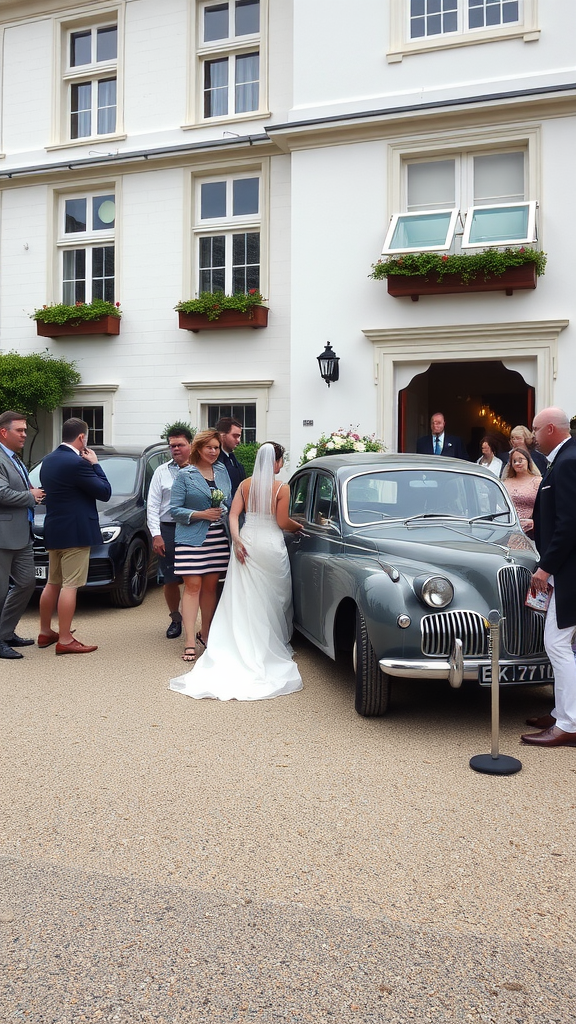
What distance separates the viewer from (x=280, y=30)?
14.5 m

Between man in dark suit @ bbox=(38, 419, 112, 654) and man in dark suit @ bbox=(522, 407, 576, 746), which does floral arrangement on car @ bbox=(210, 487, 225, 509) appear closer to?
man in dark suit @ bbox=(38, 419, 112, 654)

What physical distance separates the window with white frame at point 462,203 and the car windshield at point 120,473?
16.8 ft

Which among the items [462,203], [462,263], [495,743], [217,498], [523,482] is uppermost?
[462,203]

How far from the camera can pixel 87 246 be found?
1605 centimetres

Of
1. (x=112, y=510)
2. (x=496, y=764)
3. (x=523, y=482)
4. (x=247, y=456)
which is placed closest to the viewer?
(x=496, y=764)

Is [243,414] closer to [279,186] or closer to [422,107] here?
[279,186]

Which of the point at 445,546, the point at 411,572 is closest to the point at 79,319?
the point at 445,546

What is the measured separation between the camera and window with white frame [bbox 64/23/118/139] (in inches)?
628

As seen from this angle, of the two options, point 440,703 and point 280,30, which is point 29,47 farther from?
point 440,703

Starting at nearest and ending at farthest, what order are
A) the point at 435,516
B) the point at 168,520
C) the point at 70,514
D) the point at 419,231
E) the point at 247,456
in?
the point at 435,516 < the point at 70,514 < the point at 168,520 < the point at 419,231 < the point at 247,456

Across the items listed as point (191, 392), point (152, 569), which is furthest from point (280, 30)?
point (152, 569)

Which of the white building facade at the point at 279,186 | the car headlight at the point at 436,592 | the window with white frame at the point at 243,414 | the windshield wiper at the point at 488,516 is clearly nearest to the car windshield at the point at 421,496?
the windshield wiper at the point at 488,516

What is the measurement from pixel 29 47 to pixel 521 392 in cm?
1388

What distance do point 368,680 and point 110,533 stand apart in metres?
4.72
